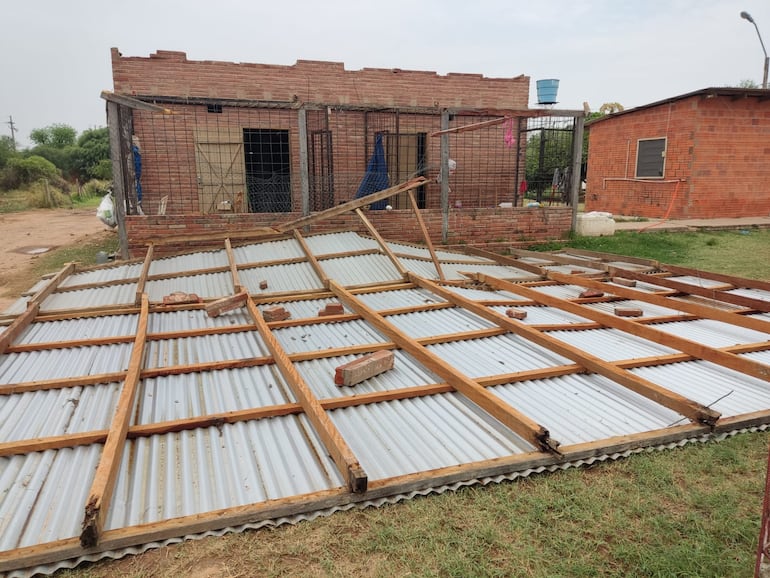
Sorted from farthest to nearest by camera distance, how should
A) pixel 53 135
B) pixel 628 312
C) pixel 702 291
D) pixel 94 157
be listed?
pixel 53 135 → pixel 94 157 → pixel 702 291 → pixel 628 312

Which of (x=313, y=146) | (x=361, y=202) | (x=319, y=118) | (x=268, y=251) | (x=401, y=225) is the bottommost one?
(x=268, y=251)

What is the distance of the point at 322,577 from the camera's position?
2191 millimetres

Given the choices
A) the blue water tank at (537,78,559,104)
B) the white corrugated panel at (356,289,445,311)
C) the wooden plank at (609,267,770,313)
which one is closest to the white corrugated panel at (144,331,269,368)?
the white corrugated panel at (356,289,445,311)

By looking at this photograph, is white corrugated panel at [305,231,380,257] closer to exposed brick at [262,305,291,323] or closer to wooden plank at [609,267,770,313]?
exposed brick at [262,305,291,323]

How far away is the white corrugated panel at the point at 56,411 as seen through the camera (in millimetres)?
3252

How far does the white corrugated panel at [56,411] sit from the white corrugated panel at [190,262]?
3.65m

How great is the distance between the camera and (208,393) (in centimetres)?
374

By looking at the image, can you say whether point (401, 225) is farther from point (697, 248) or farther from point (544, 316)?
point (697, 248)

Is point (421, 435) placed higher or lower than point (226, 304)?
lower

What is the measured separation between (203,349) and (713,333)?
17.2 ft

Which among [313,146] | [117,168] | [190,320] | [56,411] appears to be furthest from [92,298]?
[313,146]

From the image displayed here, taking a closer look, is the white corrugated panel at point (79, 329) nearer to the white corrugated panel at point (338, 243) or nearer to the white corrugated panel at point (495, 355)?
the white corrugated panel at point (338, 243)

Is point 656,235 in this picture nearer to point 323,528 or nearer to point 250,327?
point 250,327

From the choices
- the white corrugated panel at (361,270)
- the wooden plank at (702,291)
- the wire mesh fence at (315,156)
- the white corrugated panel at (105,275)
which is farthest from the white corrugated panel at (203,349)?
the wire mesh fence at (315,156)
